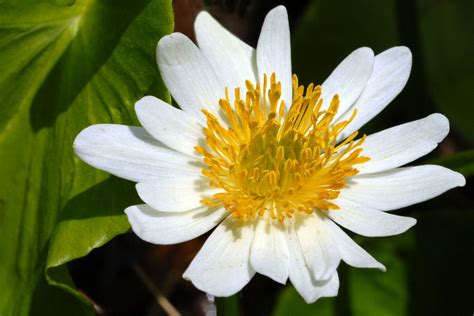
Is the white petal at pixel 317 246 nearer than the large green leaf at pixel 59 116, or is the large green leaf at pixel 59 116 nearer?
the white petal at pixel 317 246

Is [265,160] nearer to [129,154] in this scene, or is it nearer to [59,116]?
[129,154]

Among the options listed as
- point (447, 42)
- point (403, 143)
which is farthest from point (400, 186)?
point (447, 42)

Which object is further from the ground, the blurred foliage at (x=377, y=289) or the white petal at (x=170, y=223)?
the white petal at (x=170, y=223)

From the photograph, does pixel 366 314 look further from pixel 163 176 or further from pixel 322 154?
pixel 163 176

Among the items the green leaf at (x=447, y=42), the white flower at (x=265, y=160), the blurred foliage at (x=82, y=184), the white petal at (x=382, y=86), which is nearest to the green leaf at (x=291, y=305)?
the blurred foliage at (x=82, y=184)

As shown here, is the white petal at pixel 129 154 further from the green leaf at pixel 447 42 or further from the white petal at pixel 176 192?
the green leaf at pixel 447 42

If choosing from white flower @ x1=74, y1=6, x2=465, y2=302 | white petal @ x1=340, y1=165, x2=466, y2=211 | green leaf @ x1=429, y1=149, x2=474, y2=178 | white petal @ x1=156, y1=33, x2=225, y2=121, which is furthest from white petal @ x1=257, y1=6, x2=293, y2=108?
green leaf @ x1=429, y1=149, x2=474, y2=178

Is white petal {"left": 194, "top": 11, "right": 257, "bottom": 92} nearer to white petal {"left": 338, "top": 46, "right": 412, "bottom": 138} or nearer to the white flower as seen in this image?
the white flower

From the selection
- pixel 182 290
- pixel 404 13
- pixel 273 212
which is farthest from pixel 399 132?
pixel 182 290
